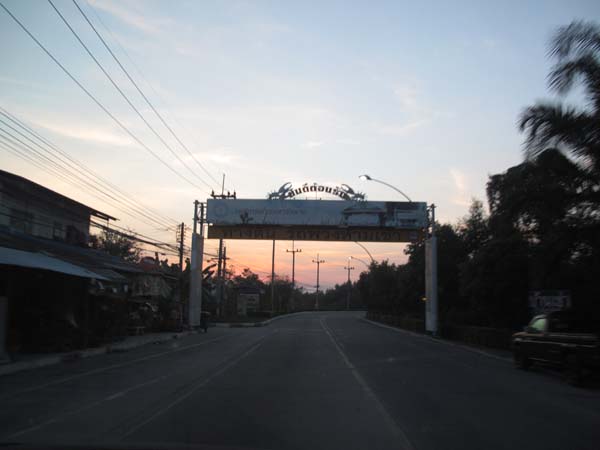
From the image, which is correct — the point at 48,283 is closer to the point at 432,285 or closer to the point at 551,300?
the point at 551,300

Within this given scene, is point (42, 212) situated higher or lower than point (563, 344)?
higher

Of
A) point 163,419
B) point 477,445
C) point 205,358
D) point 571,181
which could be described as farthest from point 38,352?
point 571,181

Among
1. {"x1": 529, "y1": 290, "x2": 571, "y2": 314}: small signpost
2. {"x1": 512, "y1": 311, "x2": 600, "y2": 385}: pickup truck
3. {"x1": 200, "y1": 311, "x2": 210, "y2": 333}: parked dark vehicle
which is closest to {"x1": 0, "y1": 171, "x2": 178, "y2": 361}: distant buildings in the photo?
{"x1": 200, "y1": 311, "x2": 210, "y2": 333}: parked dark vehicle

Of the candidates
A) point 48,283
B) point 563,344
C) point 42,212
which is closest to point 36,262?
point 48,283

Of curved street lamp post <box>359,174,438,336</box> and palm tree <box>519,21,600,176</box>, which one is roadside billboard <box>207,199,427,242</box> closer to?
curved street lamp post <box>359,174,438,336</box>

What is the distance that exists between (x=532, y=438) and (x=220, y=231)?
3368 centimetres

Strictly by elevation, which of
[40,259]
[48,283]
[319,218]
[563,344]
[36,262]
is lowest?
[563,344]

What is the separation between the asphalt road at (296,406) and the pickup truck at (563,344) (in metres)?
0.59

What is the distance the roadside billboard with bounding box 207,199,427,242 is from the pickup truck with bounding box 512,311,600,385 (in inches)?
808

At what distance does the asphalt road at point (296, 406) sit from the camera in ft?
27.0

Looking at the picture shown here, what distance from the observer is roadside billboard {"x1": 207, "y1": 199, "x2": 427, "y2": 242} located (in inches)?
1567

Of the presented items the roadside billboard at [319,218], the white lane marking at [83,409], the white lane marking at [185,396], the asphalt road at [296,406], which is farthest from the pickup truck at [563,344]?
the roadside billboard at [319,218]

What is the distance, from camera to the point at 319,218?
40.1 metres

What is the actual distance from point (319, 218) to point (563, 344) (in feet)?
81.4
